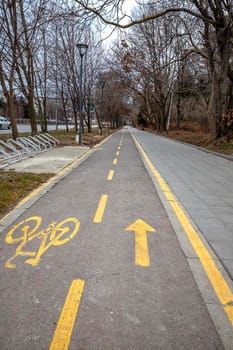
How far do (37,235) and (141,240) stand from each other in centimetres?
165

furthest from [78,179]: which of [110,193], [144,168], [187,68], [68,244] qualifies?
[187,68]

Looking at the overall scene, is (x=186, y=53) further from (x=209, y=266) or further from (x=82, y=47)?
(x=209, y=266)

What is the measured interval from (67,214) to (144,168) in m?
5.79

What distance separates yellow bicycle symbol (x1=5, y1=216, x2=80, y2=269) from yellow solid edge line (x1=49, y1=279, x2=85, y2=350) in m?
0.75

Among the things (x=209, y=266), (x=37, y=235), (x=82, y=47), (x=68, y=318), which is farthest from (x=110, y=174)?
(x=82, y=47)

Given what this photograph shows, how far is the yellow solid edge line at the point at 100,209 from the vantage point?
4.64 metres

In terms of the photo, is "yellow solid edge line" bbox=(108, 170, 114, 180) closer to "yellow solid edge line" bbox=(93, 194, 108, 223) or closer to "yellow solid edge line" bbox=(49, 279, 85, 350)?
"yellow solid edge line" bbox=(93, 194, 108, 223)

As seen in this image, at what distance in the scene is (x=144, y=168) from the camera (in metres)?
10.2

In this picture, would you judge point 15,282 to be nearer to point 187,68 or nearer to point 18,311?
point 18,311

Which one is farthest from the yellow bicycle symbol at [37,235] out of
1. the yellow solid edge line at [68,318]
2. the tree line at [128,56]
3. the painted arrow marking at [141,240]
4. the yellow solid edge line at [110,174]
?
the tree line at [128,56]

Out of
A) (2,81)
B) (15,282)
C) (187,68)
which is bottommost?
(15,282)

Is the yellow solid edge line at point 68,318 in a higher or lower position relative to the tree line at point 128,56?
lower

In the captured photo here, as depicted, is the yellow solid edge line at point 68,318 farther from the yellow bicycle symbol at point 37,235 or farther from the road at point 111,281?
the yellow bicycle symbol at point 37,235

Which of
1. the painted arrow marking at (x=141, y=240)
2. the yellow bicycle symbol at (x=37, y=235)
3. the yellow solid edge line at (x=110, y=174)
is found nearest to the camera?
the painted arrow marking at (x=141, y=240)
